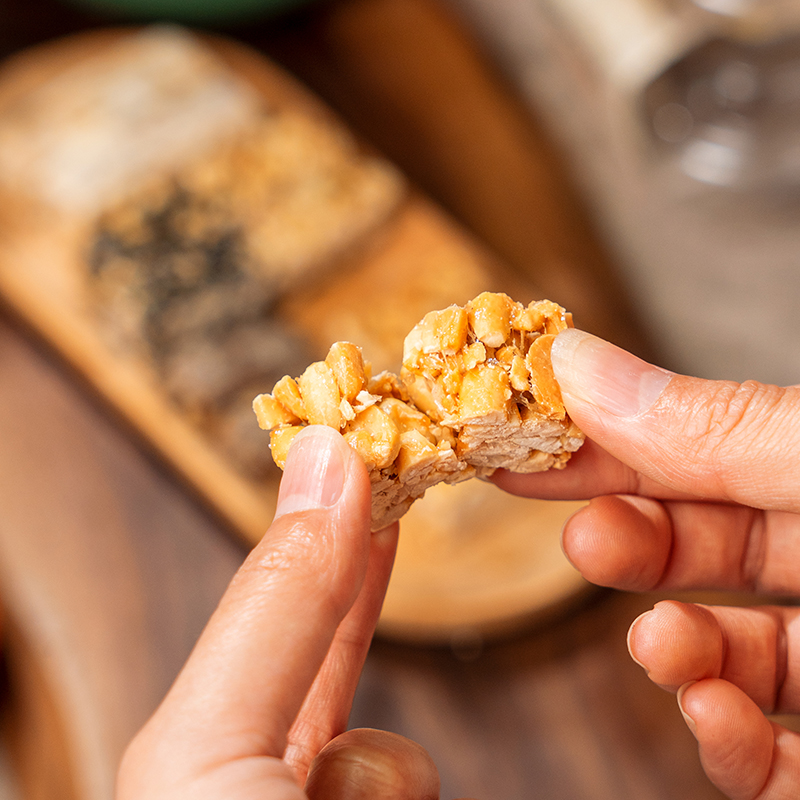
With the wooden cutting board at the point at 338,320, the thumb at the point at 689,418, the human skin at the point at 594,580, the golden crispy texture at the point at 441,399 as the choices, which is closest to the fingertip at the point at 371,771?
the human skin at the point at 594,580

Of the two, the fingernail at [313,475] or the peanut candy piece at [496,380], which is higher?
the fingernail at [313,475]

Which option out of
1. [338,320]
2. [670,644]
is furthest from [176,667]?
[670,644]

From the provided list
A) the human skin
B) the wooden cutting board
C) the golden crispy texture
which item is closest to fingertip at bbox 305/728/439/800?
the human skin

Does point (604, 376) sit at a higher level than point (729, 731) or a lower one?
higher

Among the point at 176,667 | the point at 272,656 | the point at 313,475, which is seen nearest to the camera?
the point at 272,656

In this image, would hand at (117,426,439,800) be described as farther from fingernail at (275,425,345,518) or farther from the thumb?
the thumb

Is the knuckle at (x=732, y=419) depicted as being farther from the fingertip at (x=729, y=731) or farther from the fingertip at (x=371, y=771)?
the fingertip at (x=371, y=771)

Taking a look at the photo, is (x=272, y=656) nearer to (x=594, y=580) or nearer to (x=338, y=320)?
(x=594, y=580)
